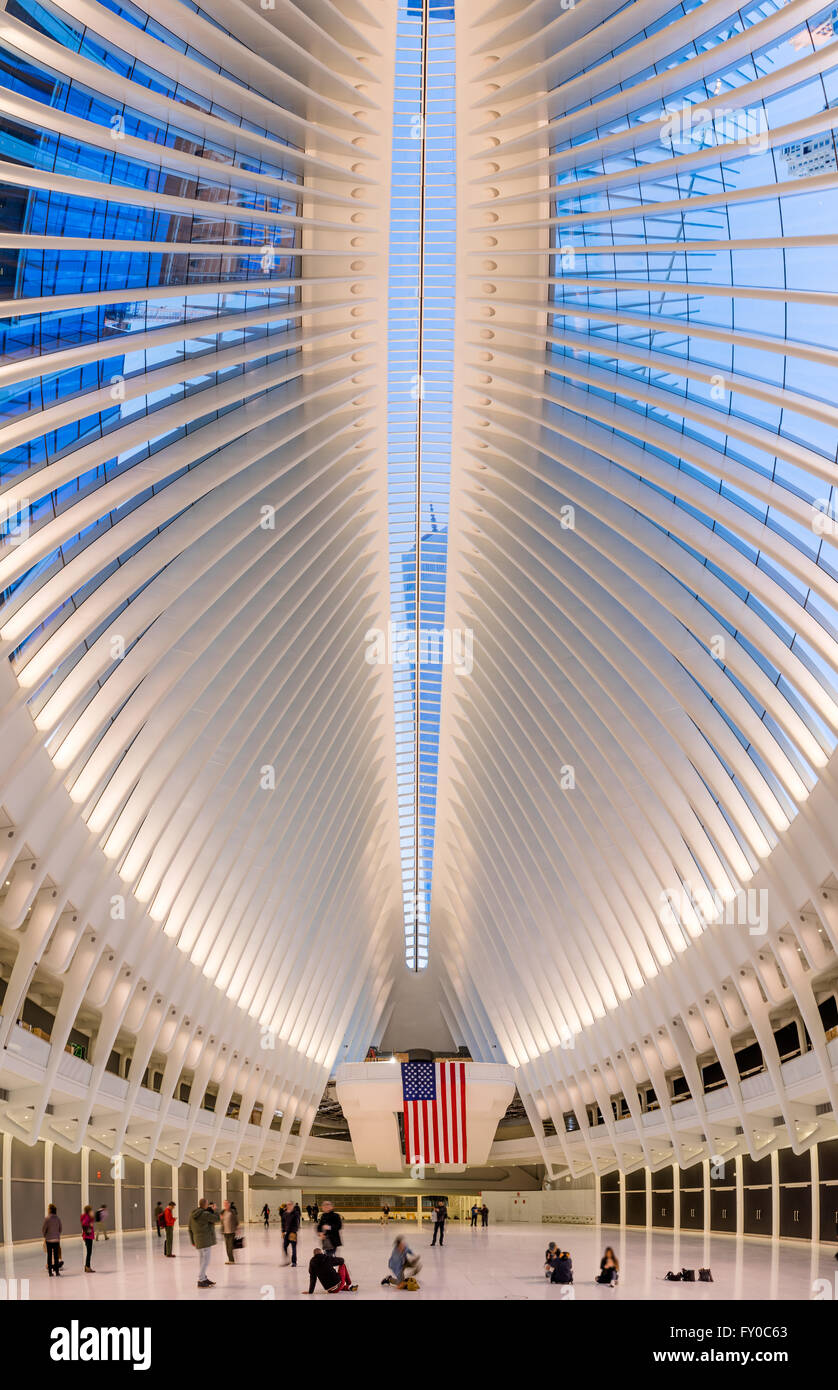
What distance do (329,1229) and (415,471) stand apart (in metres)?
16.1

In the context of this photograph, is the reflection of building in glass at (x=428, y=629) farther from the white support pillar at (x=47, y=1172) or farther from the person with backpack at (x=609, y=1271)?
the person with backpack at (x=609, y=1271)

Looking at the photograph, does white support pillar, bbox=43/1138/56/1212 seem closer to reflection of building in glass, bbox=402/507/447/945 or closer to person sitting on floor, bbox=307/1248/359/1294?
person sitting on floor, bbox=307/1248/359/1294

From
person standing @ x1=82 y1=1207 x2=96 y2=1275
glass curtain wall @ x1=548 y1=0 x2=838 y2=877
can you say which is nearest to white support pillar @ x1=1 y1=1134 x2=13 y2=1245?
person standing @ x1=82 y1=1207 x2=96 y2=1275

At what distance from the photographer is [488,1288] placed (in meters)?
18.3

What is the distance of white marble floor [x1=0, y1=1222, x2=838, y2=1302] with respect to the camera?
54.5 feet

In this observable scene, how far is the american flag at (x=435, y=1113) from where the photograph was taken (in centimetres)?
4434

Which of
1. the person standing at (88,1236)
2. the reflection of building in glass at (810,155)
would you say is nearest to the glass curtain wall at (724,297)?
the reflection of building in glass at (810,155)

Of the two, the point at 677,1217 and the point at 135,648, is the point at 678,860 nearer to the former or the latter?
the point at 135,648

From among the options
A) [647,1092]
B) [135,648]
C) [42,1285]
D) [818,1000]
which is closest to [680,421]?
[135,648]

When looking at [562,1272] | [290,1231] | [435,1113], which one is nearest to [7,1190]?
[290,1231]

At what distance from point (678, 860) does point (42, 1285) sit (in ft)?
53.8

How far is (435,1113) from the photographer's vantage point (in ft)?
147

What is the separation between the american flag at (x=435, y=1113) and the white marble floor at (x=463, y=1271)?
32.8ft

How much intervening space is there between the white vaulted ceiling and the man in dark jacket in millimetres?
6047
